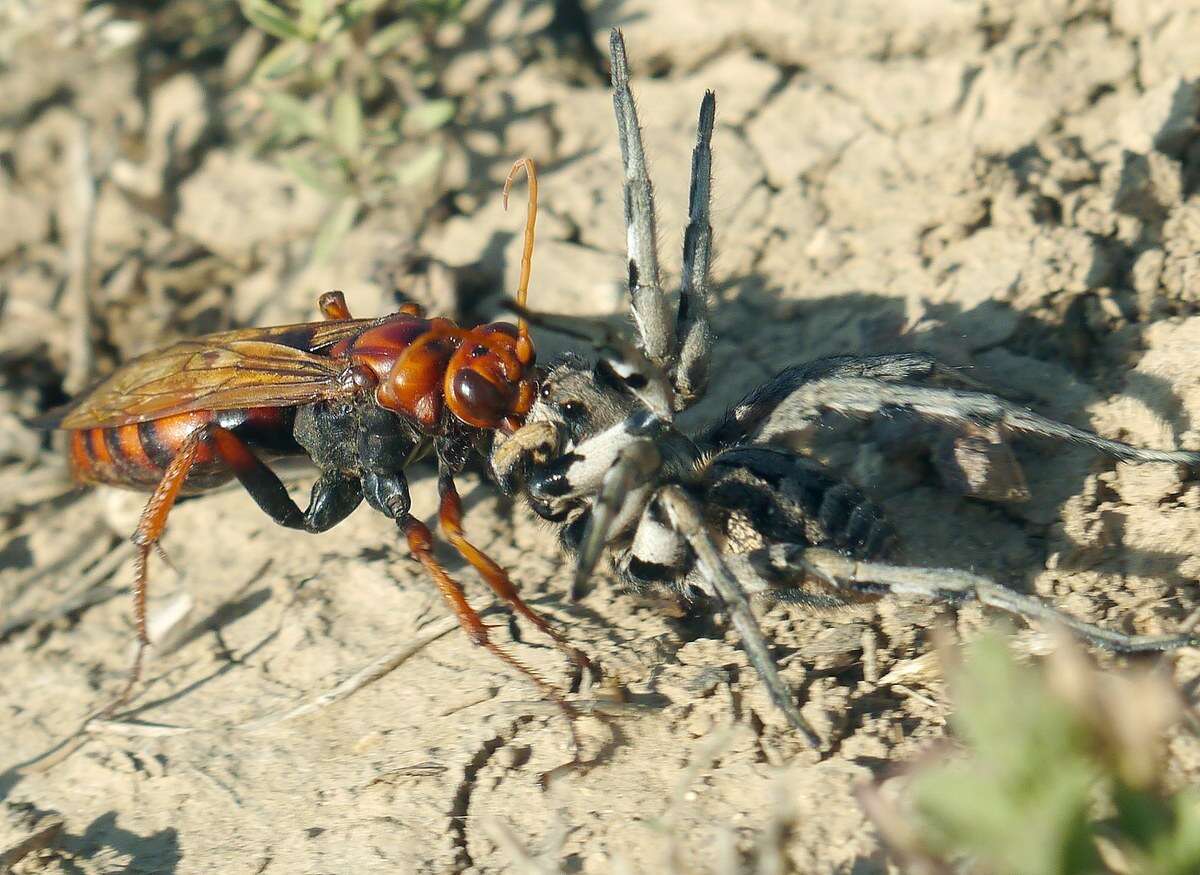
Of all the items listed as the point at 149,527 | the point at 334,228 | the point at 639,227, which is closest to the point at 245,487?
the point at 149,527

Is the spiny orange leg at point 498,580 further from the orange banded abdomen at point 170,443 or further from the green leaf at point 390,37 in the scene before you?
the green leaf at point 390,37

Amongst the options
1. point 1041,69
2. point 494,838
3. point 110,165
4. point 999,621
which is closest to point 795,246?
point 1041,69

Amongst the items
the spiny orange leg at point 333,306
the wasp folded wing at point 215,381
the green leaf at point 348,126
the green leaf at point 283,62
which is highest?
the green leaf at point 283,62

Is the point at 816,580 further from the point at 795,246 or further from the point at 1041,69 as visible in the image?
the point at 1041,69

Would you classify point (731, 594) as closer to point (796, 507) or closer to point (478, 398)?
point (796, 507)

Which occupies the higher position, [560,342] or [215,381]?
[215,381]

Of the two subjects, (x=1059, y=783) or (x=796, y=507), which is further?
(x=796, y=507)

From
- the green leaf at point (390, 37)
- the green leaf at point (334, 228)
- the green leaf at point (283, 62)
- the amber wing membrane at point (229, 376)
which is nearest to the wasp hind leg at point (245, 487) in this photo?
the amber wing membrane at point (229, 376)
